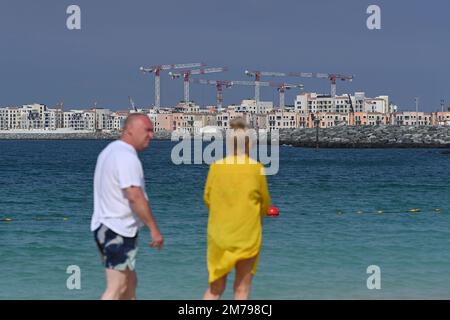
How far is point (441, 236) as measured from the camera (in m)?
21.8

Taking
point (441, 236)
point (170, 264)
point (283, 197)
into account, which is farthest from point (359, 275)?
point (283, 197)

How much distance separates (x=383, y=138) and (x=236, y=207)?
143m

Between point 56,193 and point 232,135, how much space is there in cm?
3871

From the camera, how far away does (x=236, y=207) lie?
7.09m

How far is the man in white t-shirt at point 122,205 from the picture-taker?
266 inches

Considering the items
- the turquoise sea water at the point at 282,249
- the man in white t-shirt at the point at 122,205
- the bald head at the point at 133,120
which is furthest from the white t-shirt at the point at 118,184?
the turquoise sea water at the point at 282,249

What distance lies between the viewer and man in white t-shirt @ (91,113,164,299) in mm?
6750

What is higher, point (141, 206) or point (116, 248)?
point (141, 206)

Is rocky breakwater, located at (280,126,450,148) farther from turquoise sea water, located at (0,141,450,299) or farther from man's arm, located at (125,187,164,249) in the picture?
man's arm, located at (125,187,164,249)

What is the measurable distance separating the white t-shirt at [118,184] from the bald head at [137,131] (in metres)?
0.06

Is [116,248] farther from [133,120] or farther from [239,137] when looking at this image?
[239,137]

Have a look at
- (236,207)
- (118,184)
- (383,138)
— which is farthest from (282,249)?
(383,138)
